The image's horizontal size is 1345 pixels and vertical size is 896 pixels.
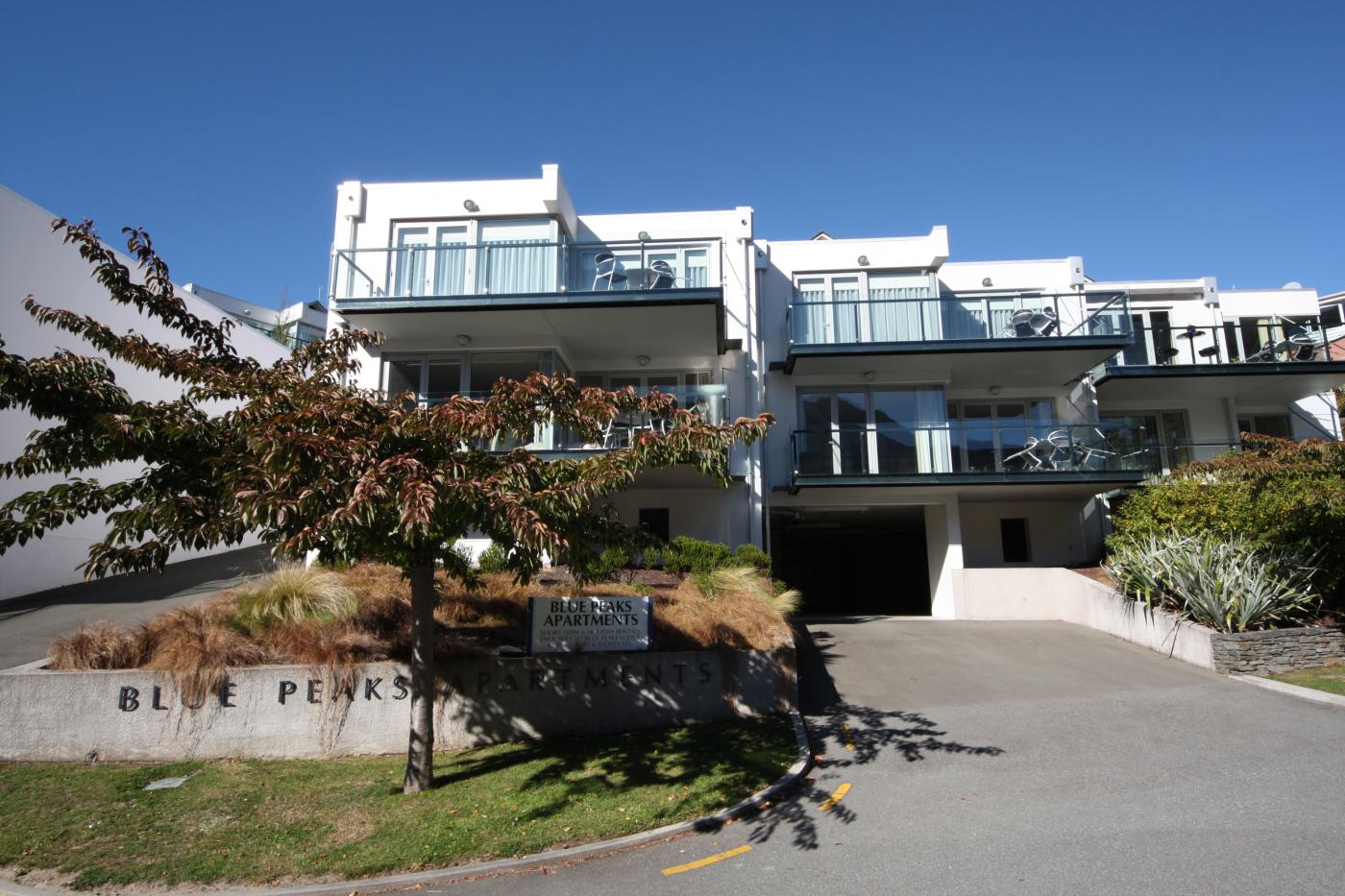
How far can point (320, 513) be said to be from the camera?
572cm

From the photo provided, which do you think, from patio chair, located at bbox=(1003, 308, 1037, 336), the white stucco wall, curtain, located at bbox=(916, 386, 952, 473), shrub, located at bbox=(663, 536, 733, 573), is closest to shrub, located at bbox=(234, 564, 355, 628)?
shrub, located at bbox=(663, 536, 733, 573)

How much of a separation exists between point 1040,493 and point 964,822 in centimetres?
1350

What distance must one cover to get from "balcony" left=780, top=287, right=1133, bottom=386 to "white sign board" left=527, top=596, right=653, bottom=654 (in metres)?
9.64

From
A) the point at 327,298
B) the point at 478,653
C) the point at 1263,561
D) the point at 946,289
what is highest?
the point at 946,289

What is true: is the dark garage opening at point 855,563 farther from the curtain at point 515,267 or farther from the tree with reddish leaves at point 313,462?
the tree with reddish leaves at point 313,462

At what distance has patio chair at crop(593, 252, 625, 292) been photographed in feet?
50.3

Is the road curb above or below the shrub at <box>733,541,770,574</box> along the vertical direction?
below

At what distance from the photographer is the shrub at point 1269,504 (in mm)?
11406

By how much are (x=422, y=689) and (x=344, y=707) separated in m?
1.76

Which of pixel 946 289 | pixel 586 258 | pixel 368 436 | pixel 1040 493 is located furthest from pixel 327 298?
pixel 1040 493

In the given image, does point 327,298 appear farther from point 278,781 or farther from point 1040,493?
point 1040,493

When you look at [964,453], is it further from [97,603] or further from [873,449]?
[97,603]

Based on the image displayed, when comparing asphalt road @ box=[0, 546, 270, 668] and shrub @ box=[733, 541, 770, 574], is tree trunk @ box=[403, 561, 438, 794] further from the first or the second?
shrub @ box=[733, 541, 770, 574]

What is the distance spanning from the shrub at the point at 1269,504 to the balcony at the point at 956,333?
12.7 ft
